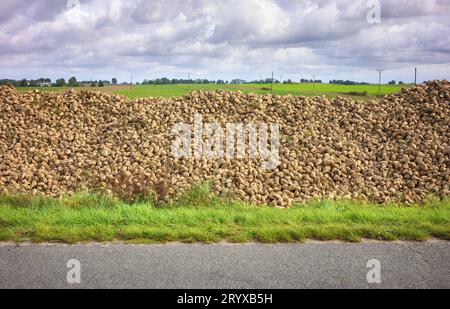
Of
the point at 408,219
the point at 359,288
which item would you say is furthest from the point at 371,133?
the point at 359,288

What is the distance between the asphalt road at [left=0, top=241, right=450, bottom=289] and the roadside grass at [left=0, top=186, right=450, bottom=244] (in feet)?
0.93

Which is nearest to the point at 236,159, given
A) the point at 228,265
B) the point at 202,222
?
the point at 202,222

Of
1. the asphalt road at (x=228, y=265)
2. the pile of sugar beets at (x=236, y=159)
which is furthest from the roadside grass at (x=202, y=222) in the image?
the pile of sugar beets at (x=236, y=159)

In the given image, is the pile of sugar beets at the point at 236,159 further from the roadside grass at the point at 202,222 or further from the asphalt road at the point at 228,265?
the asphalt road at the point at 228,265

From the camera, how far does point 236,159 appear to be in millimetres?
9211

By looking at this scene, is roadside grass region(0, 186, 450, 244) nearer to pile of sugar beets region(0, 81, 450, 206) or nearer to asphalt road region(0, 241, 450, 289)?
asphalt road region(0, 241, 450, 289)

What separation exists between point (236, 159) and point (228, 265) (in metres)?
4.74

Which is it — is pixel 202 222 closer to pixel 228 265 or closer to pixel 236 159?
pixel 228 265

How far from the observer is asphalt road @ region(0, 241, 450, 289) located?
4215 millimetres

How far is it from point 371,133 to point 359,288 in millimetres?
7495

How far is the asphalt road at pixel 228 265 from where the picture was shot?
13.8 ft

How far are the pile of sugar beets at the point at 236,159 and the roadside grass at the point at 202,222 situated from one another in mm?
1041

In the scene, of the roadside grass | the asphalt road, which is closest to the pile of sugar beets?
the roadside grass
